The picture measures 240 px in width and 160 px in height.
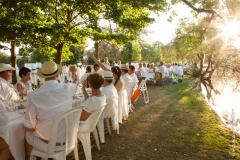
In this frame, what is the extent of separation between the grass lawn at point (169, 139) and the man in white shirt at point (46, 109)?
144 centimetres

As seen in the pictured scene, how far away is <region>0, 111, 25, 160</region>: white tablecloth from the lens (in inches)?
104

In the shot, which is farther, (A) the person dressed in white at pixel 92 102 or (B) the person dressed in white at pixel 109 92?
(B) the person dressed in white at pixel 109 92

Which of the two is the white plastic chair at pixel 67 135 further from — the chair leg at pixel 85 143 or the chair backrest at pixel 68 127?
the chair leg at pixel 85 143

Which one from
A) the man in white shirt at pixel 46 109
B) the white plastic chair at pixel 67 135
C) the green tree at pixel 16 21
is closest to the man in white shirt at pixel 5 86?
the man in white shirt at pixel 46 109

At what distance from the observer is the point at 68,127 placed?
2.80 meters

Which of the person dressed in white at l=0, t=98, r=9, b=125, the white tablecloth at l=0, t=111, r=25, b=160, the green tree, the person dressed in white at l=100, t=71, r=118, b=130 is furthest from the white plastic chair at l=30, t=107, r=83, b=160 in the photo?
the green tree

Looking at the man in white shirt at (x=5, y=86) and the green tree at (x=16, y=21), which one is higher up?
the green tree at (x=16, y=21)

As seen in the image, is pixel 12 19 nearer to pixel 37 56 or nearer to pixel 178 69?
pixel 178 69

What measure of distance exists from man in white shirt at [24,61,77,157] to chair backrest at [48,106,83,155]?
0.07 metres

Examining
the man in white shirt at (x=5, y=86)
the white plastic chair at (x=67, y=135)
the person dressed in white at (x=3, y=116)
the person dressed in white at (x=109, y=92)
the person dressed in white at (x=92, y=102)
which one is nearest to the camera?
the person dressed in white at (x=3, y=116)

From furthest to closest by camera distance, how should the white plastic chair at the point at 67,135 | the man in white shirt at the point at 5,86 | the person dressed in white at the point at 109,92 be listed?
the person dressed in white at the point at 109,92, the man in white shirt at the point at 5,86, the white plastic chair at the point at 67,135

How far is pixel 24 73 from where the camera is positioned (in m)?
5.04

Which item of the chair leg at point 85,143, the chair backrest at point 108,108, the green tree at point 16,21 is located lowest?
the chair leg at point 85,143

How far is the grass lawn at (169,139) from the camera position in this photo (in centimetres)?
413
